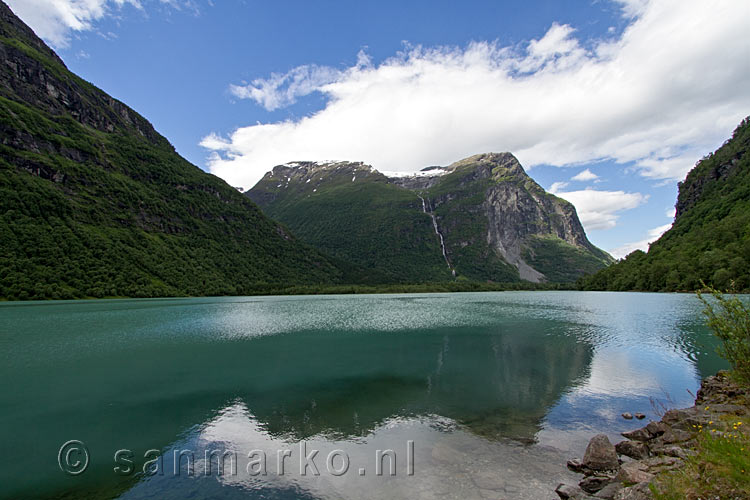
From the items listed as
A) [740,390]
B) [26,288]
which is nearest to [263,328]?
[740,390]

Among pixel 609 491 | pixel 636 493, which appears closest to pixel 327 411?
pixel 609 491

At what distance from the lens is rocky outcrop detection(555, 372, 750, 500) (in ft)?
29.2

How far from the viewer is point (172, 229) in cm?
18638

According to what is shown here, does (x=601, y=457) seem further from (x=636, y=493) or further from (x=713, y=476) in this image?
(x=713, y=476)

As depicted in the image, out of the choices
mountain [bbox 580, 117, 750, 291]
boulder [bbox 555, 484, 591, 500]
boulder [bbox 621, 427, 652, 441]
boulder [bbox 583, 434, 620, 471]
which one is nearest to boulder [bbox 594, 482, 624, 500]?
boulder [bbox 555, 484, 591, 500]

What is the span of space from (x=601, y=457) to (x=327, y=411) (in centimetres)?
1164

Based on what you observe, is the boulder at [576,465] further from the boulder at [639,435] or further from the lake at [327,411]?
the boulder at [639,435]

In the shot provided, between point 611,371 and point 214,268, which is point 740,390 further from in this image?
point 214,268

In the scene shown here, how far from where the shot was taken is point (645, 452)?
11.5 meters

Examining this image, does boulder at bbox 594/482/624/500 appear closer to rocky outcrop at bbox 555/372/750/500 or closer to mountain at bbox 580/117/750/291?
rocky outcrop at bbox 555/372/750/500

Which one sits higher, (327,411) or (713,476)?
(713,476)

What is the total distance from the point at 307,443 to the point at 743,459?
1273cm

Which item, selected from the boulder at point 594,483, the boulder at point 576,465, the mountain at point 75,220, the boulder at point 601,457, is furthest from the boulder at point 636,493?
the mountain at point 75,220

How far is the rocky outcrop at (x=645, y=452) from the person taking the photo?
350 inches
